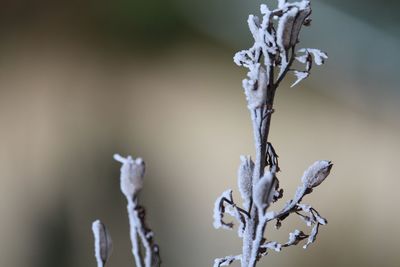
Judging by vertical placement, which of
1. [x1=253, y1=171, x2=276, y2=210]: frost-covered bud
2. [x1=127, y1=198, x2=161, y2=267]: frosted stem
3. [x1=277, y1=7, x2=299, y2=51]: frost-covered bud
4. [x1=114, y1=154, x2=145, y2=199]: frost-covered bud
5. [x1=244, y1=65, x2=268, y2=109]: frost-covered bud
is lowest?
[x1=127, y1=198, x2=161, y2=267]: frosted stem

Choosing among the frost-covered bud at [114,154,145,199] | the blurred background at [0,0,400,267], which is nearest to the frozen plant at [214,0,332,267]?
the frost-covered bud at [114,154,145,199]

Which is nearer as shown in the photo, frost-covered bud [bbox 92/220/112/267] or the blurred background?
frost-covered bud [bbox 92/220/112/267]

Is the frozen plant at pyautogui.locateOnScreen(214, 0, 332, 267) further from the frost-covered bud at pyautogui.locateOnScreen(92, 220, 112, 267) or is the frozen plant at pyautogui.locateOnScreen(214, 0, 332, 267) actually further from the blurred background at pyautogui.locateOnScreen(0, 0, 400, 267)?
the blurred background at pyautogui.locateOnScreen(0, 0, 400, 267)

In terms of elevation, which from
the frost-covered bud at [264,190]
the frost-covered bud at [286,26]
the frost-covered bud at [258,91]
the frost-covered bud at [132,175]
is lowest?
the frost-covered bud at [264,190]

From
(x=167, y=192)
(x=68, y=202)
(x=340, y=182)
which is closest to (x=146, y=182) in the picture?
(x=167, y=192)

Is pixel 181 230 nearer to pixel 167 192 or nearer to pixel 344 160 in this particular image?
pixel 167 192

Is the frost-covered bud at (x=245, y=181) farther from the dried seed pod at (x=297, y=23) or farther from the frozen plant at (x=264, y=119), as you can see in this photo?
the dried seed pod at (x=297, y=23)

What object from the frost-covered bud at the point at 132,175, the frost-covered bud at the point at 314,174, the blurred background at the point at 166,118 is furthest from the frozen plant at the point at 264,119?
the blurred background at the point at 166,118
